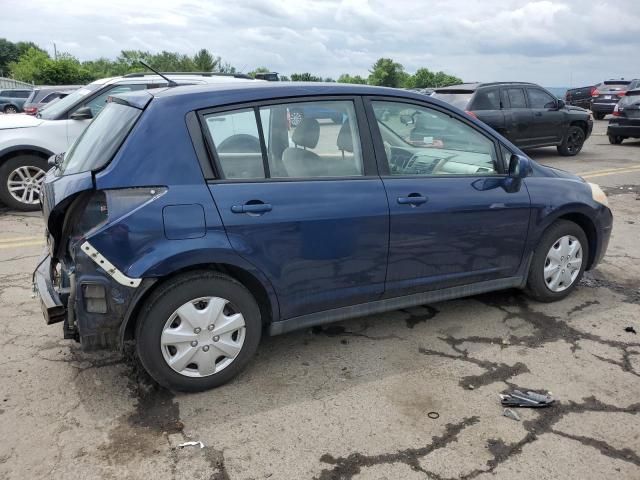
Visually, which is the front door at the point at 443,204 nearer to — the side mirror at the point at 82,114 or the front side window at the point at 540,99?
the side mirror at the point at 82,114

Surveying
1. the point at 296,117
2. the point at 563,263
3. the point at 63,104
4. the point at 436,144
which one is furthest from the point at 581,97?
the point at 296,117

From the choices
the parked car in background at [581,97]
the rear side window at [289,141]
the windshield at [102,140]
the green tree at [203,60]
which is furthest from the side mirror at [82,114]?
the green tree at [203,60]

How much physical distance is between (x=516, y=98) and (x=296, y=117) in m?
9.50

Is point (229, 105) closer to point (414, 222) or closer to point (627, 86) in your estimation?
point (414, 222)

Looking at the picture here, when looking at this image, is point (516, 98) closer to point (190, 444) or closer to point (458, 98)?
point (458, 98)

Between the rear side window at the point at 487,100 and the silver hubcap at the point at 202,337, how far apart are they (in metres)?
9.05

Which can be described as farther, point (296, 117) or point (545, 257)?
point (545, 257)

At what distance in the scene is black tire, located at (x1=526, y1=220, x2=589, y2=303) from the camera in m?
4.21

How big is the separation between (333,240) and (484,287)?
139 centimetres

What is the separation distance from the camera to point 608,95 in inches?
881

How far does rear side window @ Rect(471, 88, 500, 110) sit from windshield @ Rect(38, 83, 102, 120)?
22.9ft

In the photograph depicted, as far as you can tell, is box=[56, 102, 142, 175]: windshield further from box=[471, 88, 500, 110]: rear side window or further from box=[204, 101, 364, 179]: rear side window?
box=[471, 88, 500, 110]: rear side window

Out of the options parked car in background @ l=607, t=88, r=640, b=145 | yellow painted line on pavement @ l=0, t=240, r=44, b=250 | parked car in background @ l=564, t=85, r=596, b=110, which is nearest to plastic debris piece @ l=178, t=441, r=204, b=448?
yellow painted line on pavement @ l=0, t=240, r=44, b=250

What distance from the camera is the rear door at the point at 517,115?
1134 centimetres
